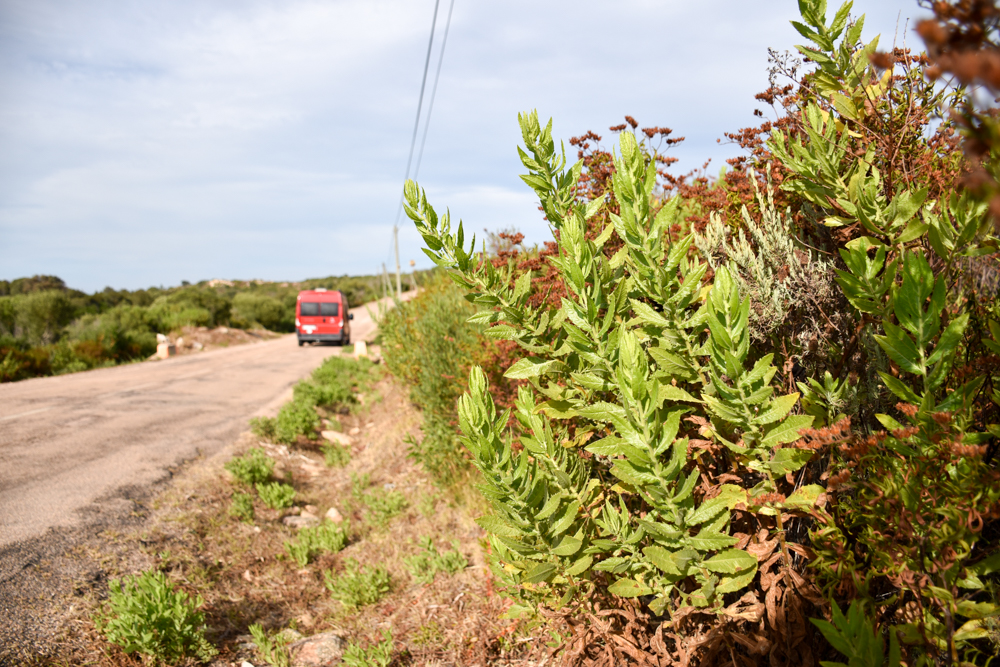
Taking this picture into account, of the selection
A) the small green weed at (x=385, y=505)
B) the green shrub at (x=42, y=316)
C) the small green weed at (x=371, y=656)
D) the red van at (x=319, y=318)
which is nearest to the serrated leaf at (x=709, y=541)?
the small green weed at (x=371, y=656)

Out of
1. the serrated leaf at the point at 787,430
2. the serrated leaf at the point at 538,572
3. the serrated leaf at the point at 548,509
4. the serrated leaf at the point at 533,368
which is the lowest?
the serrated leaf at the point at 538,572

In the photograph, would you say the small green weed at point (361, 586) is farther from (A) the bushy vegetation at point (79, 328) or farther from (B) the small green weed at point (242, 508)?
(A) the bushy vegetation at point (79, 328)

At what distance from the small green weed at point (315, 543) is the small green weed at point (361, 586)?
0.56 m

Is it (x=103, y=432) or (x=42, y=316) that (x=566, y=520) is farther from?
(x=42, y=316)

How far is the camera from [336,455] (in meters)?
7.67

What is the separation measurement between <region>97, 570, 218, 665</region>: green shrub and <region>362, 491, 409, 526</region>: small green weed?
2043 millimetres

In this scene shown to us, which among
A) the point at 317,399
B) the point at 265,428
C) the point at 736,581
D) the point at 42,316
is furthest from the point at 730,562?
the point at 42,316

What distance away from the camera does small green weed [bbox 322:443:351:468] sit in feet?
24.6

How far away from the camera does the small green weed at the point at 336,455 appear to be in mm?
7504

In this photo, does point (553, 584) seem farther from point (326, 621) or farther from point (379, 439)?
point (379, 439)

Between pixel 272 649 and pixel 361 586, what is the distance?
0.68m

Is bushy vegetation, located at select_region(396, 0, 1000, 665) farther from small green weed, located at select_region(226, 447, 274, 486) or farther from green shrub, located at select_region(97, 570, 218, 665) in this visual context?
small green weed, located at select_region(226, 447, 274, 486)

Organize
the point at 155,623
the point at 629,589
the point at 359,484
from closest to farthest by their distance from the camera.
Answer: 1. the point at 629,589
2. the point at 155,623
3. the point at 359,484

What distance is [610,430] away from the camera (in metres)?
2.15
